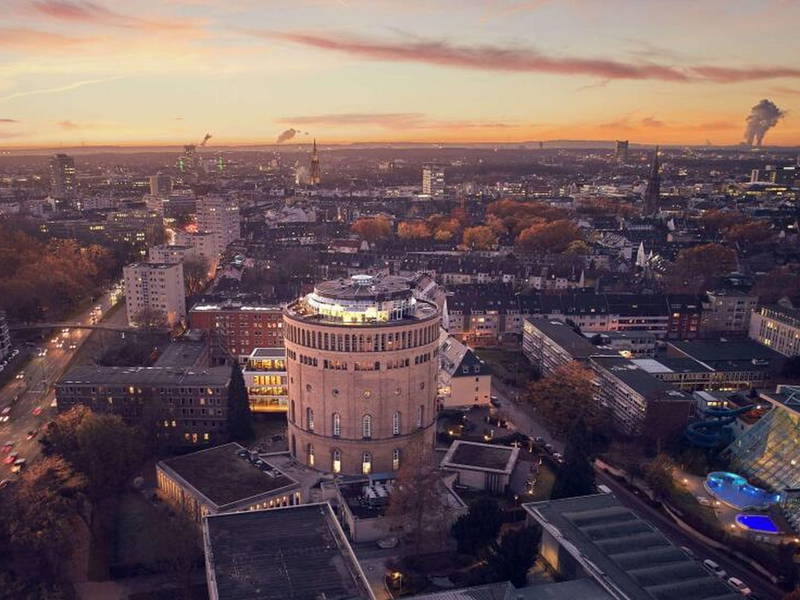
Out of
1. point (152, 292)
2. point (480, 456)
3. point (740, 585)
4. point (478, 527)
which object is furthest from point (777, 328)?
point (152, 292)

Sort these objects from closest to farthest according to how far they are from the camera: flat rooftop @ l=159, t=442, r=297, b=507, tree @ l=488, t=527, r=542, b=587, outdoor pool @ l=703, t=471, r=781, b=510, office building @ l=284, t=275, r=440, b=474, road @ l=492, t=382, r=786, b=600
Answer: tree @ l=488, t=527, r=542, b=587, road @ l=492, t=382, r=786, b=600, flat rooftop @ l=159, t=442, r=297, b=507, outdoor pool @ l=703, t=471, r=781, b=510, office building @ l=284, t=275, r=440, b=474

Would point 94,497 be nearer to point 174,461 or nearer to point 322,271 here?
point 174,461

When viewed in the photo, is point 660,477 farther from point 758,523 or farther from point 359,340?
point 359,340

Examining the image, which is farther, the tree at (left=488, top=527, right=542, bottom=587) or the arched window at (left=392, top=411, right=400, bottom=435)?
the arched window at (left=392, top=411, right=400, bottom=435)

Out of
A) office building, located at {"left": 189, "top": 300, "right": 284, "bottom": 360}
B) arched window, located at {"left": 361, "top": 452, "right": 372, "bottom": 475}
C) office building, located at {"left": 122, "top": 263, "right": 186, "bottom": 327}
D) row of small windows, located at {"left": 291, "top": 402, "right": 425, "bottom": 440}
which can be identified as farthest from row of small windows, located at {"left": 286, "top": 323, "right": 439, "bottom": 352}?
office building, located at {"left": 122, "top": 263, "right": 186, "bottom": 327}

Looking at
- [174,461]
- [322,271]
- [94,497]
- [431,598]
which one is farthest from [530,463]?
[322,271]

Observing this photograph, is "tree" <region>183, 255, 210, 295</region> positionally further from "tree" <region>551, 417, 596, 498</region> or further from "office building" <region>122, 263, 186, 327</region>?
"tree" <region>551, 417, 596, 498</region>
